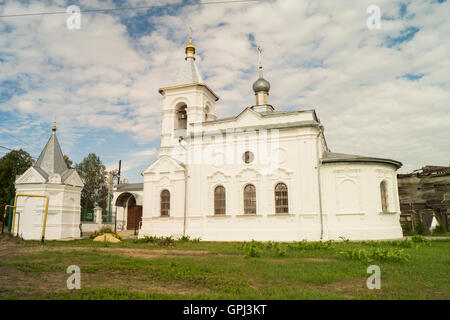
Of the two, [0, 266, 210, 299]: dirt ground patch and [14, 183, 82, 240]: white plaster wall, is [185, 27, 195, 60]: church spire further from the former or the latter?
[0, 266, 210, 299]: dirt ground patch

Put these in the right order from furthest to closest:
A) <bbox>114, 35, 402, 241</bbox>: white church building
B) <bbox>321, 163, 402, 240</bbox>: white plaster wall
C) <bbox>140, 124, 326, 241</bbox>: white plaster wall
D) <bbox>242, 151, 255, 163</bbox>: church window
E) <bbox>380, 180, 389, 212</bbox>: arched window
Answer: <bbox>242, 151, 255, 163</bbox>: church window, <bbox>380, 180, 389, 212</bbox>: arched window, <bbox>140, 124, 326, 241</bbox>: white plaster wall, <bbox>114, 35, 402, 241</bbox>: white church building, <bbox>321, 163, 402, 240</bbox>: white plaster wall

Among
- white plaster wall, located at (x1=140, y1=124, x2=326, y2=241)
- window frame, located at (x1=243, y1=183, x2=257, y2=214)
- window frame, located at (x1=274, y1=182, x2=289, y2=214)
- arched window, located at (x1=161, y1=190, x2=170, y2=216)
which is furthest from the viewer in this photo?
arched window, located at (x1=161, y1=190, x2=170, y2=216)

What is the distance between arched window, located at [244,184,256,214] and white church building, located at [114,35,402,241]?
0.19 feet

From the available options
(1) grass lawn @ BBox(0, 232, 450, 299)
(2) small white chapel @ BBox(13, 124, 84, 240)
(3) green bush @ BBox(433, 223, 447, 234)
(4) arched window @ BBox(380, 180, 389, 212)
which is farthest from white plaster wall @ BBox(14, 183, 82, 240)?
(3) green bush @ BBox(433, 223, 447, 234)

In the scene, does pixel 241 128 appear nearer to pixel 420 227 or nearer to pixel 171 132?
pixel 171 132

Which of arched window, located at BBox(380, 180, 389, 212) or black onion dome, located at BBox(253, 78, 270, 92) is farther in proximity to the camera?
black onion dome, located at BBox(253, 78, 270, 92)

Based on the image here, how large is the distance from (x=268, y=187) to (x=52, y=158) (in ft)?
47.6

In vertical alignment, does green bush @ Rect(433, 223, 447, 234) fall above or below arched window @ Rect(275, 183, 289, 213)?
below

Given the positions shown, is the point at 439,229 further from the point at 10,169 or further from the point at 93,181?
the point at 93,181

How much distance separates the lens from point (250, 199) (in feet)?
60.5

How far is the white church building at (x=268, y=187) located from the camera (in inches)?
674

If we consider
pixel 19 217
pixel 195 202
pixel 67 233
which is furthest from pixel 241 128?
pixel 19 217

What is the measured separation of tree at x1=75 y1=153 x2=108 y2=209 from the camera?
45541 mm
